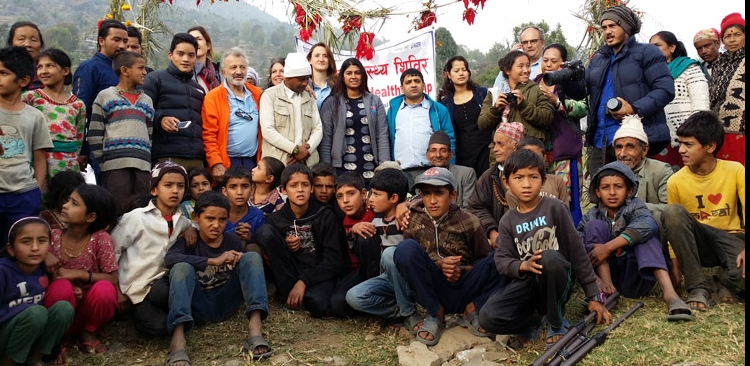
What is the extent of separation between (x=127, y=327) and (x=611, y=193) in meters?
3.11

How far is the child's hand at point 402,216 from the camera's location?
4.16 metres

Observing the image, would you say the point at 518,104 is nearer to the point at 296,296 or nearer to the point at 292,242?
the point at 292,242

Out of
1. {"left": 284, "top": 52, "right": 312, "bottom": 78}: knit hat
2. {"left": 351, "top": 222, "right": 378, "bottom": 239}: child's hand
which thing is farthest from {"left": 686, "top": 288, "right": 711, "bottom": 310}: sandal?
{"left": 284, "top": 52, "right": 312, "bottom": 78}: knit hat

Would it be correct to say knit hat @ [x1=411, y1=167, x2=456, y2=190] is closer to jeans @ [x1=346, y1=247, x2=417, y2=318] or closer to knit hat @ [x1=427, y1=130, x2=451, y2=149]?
jeans @ [x1=346, y1=247, x2=417, y2=318]

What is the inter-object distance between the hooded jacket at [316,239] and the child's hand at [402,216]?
49cm

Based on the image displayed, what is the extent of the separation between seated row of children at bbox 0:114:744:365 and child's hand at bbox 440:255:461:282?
0.4 inches

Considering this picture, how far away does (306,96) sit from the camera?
539cm

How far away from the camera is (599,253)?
13.3 feet

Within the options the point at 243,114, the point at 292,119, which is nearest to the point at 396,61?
the point at 292,119

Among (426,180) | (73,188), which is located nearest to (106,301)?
(73,188)

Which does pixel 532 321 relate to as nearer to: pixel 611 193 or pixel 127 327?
pixel 611 193

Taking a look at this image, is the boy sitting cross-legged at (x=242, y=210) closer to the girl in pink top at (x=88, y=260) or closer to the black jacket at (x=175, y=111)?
the black jacket at (x=175, y=111)

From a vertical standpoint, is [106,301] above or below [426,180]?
below

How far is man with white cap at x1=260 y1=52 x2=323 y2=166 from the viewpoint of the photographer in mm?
5203
